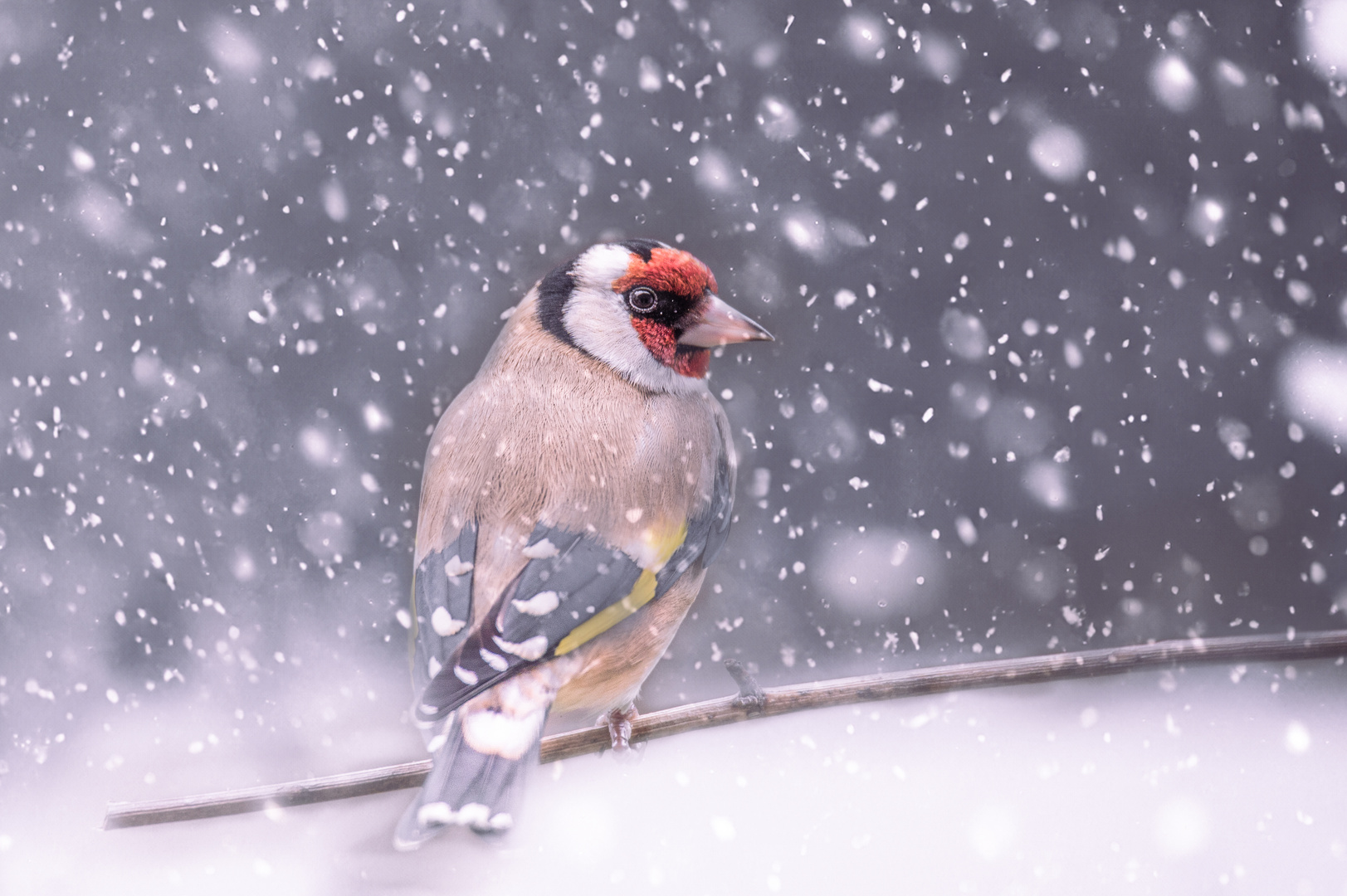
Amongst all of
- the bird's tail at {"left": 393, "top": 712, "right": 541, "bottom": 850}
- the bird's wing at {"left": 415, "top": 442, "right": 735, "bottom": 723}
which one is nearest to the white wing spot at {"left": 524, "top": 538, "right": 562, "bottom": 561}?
the bird's wing at {"left": 415, "top": 442, "right": 735, "bottom": 723}

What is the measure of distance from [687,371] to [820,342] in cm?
15

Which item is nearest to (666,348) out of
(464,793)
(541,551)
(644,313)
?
(644,313)

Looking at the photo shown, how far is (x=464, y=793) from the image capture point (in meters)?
0.48

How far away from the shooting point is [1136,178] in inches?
31.5

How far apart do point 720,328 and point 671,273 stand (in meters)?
0.04

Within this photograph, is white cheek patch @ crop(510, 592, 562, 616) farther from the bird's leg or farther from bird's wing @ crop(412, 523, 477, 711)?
the bird's leg

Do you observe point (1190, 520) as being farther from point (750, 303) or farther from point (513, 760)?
point (513, 760)

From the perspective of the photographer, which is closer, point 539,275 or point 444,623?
point 444,623

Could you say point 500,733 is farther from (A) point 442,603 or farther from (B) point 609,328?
(B) point 609,328

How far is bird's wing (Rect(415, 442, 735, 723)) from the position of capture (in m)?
0.50

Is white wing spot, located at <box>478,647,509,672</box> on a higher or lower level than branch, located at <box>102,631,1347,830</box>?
higher

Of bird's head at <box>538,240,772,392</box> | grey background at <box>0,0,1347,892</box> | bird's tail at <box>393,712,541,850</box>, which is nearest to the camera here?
bird's tail at <box>393,712,541,850</box>

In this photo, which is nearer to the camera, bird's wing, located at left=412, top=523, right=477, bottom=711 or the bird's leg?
bird's wing, located at left=412, top=523, right=477, bottom=711

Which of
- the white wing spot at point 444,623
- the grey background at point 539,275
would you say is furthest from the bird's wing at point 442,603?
the grey background at point 539,275
